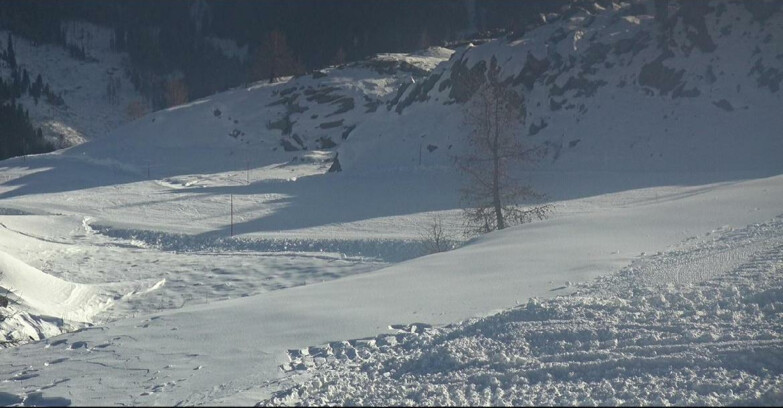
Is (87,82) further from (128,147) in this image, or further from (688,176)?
(688,176)

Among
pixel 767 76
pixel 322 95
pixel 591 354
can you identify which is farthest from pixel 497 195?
pixel 322 95

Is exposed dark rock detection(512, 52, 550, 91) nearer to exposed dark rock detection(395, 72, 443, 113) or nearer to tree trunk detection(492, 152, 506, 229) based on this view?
exposed dark rock detection(395, 72, 443, 113)

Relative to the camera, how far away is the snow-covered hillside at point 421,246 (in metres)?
6.96

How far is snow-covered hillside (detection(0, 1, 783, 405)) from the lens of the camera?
696 cm

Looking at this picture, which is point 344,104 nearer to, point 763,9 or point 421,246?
point 763,9

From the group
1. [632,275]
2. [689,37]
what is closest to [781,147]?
[689,37]

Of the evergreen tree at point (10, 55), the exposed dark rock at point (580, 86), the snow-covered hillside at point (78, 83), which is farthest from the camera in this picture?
the evergreen tree at point (10, 55)

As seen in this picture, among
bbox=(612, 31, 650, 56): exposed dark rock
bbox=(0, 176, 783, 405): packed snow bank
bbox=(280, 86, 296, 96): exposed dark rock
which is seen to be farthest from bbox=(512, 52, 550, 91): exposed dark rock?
bbox=(280, 86, 296, 96): exposed dark rock

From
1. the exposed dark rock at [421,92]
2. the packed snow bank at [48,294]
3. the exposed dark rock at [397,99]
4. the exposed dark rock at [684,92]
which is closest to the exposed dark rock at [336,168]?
the exposed dark rock at [421,92]

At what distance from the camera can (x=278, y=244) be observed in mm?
23422

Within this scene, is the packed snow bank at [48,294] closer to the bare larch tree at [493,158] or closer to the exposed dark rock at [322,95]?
the bare larch tree at [493,158]

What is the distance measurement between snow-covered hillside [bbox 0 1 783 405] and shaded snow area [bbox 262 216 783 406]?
0.03m

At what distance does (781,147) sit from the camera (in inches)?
1108

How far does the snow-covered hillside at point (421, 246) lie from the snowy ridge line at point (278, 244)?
111 mm
